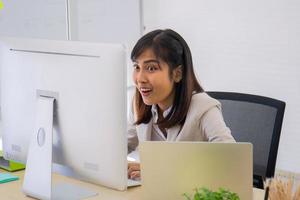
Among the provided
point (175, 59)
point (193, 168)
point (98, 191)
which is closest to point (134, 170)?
point (98, 191)

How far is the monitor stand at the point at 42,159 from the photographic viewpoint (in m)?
1.62

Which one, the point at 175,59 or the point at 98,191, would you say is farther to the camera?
the point at 175,59

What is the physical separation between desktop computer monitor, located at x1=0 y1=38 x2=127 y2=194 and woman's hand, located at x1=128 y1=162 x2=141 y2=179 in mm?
285

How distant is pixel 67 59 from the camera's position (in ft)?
5.12

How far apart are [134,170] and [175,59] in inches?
17.3

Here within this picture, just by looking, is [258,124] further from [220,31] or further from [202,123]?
[220,31]

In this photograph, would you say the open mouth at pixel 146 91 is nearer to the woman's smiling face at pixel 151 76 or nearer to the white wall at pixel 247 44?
the woman's smiling face at pixel 151 76

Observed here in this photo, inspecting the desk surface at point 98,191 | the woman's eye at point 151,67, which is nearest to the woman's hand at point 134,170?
the desk surface at point 98,191

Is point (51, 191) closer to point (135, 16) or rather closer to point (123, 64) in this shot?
point (123, 64)

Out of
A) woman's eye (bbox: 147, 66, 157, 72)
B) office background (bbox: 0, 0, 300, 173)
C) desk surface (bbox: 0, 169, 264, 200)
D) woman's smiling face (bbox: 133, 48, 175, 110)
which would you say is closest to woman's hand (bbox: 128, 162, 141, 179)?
desk surface (bbox: 0, 169, 264, 200)

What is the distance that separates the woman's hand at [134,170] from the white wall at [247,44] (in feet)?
5.06

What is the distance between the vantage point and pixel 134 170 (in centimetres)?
190

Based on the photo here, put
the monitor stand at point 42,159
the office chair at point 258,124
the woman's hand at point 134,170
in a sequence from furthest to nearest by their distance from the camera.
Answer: the office chair at point 258,124
the woman's hand at point 134,170
the monitor stand at point 42,159

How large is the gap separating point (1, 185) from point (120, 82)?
697 millimetres
